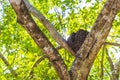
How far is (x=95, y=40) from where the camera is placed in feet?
13.5

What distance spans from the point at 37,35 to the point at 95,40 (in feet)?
2.82

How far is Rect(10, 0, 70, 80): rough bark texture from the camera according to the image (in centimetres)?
385

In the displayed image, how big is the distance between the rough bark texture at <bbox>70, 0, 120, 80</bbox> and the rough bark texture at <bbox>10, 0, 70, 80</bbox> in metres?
0.21

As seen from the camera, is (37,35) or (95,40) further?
(95,40)

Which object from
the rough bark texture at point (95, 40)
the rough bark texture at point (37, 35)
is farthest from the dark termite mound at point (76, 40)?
the rough bark texture at point (37, 35)

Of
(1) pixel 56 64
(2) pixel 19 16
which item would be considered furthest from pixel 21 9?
(1) pixel 56 64

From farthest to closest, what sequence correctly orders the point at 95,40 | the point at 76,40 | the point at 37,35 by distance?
the point at 76,40
the point at 95,40
the point at 37,35

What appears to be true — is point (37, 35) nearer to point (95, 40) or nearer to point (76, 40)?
point (95, 40)

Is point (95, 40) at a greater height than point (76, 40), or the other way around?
point (95, 40)

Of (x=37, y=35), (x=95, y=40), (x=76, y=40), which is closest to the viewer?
(x=37, y=35)

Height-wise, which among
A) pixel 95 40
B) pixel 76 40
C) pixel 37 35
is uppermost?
pixel 37 35

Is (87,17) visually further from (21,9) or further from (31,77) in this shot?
(21,9)

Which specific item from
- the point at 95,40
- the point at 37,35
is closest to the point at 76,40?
the point at 95,40

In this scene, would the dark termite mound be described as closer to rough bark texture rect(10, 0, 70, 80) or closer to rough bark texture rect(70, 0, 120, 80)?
rough bark texture rect(70, 0, 120, 80)
